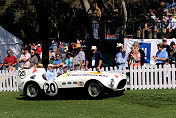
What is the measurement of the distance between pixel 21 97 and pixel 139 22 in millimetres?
7604

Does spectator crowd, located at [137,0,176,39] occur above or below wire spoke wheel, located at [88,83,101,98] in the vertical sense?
above

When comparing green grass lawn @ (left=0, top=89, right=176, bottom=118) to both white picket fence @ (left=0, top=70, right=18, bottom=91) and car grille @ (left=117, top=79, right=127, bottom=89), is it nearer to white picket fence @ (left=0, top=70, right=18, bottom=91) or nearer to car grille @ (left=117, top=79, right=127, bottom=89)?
car grille @ (left=117, top=79, right=127, bottom=89)

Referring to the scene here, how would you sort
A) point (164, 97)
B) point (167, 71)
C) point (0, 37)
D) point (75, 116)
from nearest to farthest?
1. point (75, 116)
2. point (164, 97)
3. point (167, 71)
4. point (0, 37)

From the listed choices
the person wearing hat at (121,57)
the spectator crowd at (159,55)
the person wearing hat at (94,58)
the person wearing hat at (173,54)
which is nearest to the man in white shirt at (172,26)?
the spectator crowd at (159,55)

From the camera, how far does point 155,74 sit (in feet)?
43.2

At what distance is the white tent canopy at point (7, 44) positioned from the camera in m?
19.4

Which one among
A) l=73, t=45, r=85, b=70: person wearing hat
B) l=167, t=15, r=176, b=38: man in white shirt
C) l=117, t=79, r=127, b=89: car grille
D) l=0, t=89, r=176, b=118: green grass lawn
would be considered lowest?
l=0, t=89, r=176, b=118: green grass lawn

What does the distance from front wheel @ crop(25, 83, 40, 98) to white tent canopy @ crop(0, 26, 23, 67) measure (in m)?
7.83

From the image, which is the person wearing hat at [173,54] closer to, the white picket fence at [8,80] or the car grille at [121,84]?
the car grille at [121,84]

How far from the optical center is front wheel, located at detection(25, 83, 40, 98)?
1187 centimetres

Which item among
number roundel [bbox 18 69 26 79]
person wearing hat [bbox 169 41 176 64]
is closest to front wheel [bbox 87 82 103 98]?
number roundel [bbox 18 69 26 79]

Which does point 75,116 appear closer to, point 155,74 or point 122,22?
point 155,74

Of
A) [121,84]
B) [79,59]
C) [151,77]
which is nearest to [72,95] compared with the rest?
[121,84]

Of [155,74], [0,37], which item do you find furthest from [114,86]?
[0,37]
